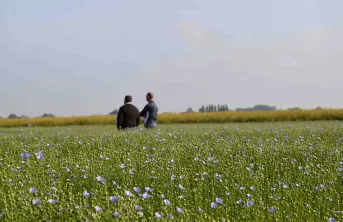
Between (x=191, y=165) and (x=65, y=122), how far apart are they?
1280 inches

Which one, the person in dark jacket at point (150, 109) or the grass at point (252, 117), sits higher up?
the person in dark jacket at point (150, 109)

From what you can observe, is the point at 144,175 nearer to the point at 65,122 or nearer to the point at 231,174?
the point at 231,174

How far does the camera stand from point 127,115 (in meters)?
14.8

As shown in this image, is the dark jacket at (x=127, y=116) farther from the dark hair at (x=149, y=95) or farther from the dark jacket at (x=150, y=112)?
the dark hair at (x=149, y=95)

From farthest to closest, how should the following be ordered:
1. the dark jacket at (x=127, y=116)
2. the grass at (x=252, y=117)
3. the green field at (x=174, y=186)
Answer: the grass at (x=252, y=117), the dark jacket at (x=127, y=116), the green field at (x=174, y=186)

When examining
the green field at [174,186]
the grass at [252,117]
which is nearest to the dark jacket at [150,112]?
the green field at [174,186]

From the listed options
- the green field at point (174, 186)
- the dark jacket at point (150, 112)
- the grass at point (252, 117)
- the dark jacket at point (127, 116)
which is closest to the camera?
the green field at point (174, 186)

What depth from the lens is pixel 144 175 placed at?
658cm

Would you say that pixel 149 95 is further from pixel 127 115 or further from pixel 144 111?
pixel 127 115

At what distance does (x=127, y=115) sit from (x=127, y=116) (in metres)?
0.04

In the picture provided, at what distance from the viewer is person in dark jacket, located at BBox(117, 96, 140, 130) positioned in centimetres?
1466

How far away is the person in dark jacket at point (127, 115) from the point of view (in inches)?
577

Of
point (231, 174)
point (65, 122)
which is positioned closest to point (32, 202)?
point (231, 174)

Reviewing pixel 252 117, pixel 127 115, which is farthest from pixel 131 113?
pixel 252 117
